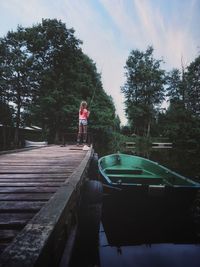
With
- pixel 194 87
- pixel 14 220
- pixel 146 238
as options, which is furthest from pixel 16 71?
pixel 194 87

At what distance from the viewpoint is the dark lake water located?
461 cm

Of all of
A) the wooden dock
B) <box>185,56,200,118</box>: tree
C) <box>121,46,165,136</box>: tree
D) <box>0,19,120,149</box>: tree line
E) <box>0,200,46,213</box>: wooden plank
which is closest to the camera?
the wooden dock

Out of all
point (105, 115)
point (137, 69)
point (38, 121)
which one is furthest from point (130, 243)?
point (137, 69)

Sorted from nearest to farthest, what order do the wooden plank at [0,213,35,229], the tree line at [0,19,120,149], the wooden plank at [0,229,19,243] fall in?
the wooden plank at [0,229,19,243]
the wooden plank at [0,213,35,229]
the tree line at [0,19,120,149]

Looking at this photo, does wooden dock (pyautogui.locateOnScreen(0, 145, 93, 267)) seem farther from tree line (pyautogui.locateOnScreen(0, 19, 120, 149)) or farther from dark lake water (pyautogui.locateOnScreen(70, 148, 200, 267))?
tree line (pyautogui.locateOnScreen(0, 19, 120, 149))

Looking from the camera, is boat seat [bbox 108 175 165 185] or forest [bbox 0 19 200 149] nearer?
boat seat [bbox 108 175 165 185]

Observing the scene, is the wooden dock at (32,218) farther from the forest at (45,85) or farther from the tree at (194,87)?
the tree at (194,87)

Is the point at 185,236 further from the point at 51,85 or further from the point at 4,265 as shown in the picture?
Result: the point at 51,85

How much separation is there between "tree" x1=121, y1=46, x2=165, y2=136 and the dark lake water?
4061 centimetres

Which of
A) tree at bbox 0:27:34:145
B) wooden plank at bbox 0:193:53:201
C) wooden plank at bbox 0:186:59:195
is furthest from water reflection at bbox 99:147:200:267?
tree at bbox 0:27:34:145

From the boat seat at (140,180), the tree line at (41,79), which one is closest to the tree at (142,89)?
the tree line at (41,79)

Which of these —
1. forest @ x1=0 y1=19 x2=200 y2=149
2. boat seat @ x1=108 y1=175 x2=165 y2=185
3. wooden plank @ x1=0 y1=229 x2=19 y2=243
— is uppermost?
forest @ x1=0 y1=19 x2=200 y2=149

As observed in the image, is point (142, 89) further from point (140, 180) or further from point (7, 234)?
point (7, 234)

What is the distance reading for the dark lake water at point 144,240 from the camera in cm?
461
